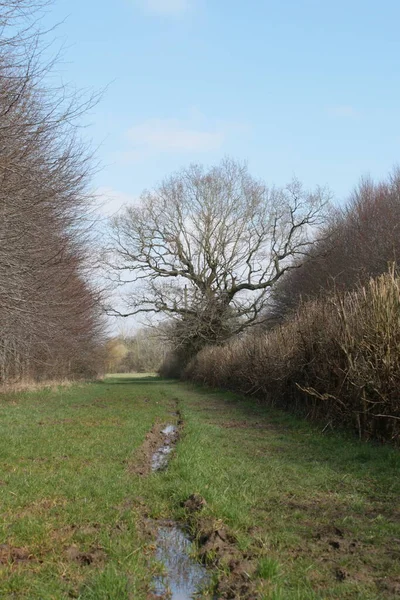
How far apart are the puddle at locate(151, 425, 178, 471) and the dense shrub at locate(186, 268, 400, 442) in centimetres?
275

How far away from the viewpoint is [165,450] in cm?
972

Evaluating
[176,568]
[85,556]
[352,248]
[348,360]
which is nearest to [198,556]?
[176,568]

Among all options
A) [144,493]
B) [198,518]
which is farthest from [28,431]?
[198,518]

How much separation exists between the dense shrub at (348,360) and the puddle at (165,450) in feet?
9.04

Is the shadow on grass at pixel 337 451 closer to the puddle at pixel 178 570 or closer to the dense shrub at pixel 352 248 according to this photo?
the puddle at pixel 178 570

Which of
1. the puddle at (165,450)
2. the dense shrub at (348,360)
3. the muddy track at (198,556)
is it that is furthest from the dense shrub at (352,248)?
the muddy track at (198,556)

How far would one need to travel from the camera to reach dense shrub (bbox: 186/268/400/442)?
9414 millimetres

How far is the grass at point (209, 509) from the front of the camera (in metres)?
3.84

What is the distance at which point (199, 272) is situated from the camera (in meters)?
39.7

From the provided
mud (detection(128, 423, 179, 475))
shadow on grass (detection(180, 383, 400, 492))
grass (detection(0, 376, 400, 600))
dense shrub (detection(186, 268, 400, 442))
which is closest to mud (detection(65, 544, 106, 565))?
grass (detection(0, 376, 400, 600))

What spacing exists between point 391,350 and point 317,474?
2915mm

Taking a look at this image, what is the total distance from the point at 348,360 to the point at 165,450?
3.64 metres

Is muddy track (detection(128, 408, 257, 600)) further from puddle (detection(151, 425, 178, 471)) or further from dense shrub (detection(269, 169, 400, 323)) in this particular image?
dense shrub (detection(269, 169, 400, 323))

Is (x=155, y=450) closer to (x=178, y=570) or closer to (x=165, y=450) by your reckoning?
(x=165, y=450)
